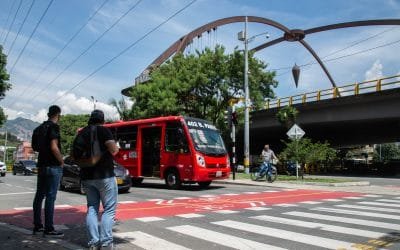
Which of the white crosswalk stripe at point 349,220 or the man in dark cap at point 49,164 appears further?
the white crosswalk stripe at point 349,220

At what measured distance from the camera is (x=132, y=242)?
281 inches

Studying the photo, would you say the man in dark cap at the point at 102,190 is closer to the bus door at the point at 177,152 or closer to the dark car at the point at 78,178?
the dark car at the point at 78,178

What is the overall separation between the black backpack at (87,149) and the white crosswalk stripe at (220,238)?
2444mm

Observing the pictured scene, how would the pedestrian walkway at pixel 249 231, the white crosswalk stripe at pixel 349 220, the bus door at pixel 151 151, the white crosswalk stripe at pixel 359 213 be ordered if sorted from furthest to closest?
1. the bus door at pixel 151 151
2. the white crosswalk stripe at pixel 359 213
3. the white crosswalk stripe at pixel 349 220
4. the pedestrian walkway at pixel 249 231

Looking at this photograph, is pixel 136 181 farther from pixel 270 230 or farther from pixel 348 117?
pixel 348 117

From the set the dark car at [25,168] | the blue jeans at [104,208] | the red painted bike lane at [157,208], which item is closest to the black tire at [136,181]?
the red painted bike lane at [157,208]

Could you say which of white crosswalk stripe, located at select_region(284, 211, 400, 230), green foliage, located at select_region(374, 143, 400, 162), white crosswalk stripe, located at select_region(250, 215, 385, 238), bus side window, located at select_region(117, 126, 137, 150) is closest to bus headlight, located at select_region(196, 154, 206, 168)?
bus side window, located at select_region(117, 126, 137, 150)

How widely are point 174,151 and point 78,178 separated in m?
3.82

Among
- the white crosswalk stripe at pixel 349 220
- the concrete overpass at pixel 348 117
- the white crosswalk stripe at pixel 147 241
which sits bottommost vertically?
the white crosswalk stripe at pixel 147 241

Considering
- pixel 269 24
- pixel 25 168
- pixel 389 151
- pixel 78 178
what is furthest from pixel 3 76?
pixel 389 151

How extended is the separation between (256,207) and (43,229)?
5675 mm

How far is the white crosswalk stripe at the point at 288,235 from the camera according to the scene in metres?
6.99

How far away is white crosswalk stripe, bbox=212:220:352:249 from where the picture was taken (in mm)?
6988

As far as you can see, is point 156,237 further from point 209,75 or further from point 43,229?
point 209,75
